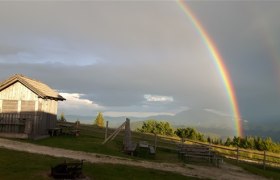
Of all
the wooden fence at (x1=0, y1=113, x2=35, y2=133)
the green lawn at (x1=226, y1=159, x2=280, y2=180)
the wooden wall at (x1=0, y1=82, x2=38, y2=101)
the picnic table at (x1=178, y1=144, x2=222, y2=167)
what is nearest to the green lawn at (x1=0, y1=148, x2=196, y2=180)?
the picnic table at (x1=178, y1=144, x2=222, y2=167)

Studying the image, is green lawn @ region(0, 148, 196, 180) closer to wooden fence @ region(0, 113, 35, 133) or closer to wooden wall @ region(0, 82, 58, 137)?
wooden fence @ region(0, 113, 35, 133)

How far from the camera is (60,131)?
40969 millimetres

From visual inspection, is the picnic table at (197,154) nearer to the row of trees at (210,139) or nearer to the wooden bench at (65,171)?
the wooden bench at (65,171)

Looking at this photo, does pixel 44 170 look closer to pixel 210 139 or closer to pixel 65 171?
pixel 65 171

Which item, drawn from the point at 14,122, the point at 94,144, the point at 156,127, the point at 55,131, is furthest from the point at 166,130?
the point at 94,144

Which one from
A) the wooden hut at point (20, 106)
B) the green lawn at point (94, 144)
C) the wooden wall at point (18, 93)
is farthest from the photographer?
the wooden wall at point (18, 93)

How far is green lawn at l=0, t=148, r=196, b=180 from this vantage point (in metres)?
16.6

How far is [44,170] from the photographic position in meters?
17.5

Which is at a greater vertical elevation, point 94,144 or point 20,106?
point 20,106

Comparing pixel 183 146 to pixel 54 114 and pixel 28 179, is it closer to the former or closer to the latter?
pixel 54 114

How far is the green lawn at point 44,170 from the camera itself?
655 inches

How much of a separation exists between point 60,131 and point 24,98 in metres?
8.13

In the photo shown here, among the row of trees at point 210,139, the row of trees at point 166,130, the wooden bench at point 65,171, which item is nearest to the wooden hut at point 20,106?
the wooden bench at point 65,171

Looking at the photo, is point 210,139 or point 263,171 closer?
point 263,171
